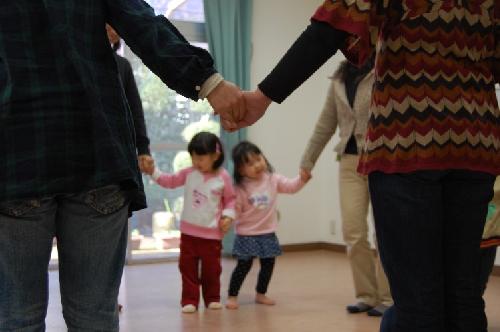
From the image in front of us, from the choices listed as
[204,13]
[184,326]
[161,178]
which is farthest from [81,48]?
[204,13]

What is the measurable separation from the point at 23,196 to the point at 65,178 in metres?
0.08

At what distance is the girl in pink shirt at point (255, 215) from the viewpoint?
359 cm

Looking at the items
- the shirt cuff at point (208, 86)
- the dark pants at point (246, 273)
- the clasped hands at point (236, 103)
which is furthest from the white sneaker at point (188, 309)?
the shirt cuff at point (208, 86)

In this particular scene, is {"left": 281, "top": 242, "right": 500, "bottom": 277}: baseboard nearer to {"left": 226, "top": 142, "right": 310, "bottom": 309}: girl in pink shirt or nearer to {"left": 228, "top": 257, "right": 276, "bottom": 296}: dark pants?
{"left": 226, "top": 142, "right": 310, "bottom": 309}: girl in pink shirt

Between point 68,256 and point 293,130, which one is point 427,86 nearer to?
point 68,256

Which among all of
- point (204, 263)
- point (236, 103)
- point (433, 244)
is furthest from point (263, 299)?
point (433, 244)

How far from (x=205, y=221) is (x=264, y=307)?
0.56 meters

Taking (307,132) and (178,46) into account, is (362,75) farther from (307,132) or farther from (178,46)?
(307,132)

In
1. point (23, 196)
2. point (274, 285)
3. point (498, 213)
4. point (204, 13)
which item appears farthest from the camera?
point (204, 13)

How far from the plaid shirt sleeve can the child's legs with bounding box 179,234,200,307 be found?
7.46 ft

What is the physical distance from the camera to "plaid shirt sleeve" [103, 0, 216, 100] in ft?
4.09

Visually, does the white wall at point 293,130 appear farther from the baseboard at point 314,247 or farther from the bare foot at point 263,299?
the bare foot at point 263,299

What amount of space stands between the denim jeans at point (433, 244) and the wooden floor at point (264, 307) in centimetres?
163

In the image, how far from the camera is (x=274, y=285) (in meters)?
4.21
